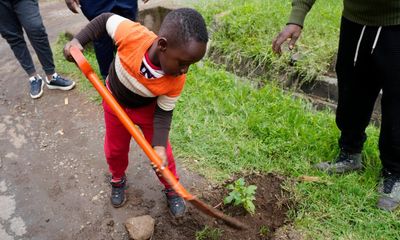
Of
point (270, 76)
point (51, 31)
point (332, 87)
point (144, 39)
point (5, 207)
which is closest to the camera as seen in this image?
point (144, 39)

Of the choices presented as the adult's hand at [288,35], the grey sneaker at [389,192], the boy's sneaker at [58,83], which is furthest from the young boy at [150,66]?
the boy's sneaker at [58,83]

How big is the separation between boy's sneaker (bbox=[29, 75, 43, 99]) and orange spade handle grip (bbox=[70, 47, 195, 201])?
199cm

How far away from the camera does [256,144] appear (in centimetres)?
292

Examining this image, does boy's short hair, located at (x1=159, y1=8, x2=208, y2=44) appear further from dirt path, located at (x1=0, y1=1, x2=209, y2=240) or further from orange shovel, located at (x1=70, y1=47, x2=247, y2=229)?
dirt path, located at (x1=0, y1=1, x2=209, y2=240)

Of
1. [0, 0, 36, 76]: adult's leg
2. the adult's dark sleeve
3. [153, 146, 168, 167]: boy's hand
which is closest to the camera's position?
[153, 146, 168, 167]: boy's hand

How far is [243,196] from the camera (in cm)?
239

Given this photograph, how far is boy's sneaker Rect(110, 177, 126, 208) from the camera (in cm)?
249

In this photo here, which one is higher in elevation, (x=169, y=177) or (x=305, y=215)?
(x=169, y=177)

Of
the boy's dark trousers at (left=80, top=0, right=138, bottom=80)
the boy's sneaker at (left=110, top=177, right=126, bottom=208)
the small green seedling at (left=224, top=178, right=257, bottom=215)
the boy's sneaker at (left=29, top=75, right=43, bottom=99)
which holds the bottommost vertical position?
the boy's sneaker at (left=29, top=75, right=43, bottom=99)

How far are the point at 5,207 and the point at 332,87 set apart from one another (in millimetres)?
2805

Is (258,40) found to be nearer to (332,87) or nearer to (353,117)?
(332,87)

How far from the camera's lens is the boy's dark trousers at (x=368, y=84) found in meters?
2.02

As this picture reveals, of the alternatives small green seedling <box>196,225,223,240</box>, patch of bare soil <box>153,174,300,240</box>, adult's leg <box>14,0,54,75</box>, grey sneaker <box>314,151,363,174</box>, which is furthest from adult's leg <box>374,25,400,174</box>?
adult's leg <box>14,0,54,75</box>

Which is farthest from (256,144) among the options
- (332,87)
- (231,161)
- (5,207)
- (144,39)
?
(5,207)
